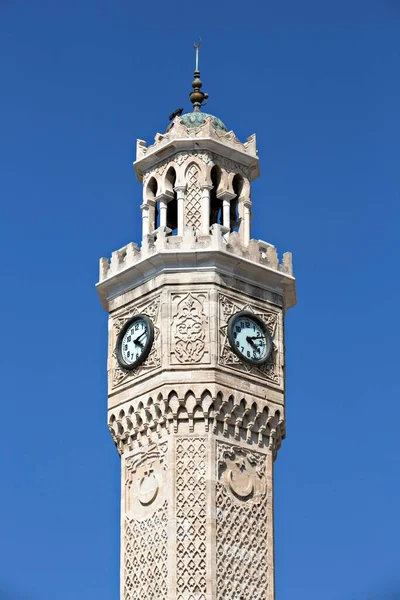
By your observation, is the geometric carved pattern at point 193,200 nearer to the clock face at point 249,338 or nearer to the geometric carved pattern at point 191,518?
the clock face at point 249,338

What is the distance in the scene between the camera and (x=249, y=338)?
45.6 meters

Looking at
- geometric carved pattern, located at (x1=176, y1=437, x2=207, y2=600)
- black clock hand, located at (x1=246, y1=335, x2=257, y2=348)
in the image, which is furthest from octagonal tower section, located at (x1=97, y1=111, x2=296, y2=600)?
black clock hand, located at (x1=246, y1=335, x2=257, y2=348)

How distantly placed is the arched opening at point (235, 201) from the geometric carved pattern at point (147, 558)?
24.8 feet

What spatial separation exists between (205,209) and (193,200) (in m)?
0.47

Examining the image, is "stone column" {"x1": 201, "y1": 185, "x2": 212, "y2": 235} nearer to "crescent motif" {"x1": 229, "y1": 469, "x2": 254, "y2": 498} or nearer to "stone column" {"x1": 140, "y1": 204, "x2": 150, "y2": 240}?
"stone column" {"x1": 140, "y1": 204, "x2": 150, "y2": 240}

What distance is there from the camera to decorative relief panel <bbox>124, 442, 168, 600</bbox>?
43438mm

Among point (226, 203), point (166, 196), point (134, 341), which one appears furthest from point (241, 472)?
point (166, 196)

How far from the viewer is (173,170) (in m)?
47.3

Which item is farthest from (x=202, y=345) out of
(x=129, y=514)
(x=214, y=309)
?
(x=129, y=514)

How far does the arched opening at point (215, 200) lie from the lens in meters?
47.3

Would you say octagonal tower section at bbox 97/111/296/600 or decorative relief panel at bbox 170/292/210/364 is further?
decorative relief panel at bbox 170/292/210/364

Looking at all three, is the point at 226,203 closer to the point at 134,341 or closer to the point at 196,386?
the point at 134,341

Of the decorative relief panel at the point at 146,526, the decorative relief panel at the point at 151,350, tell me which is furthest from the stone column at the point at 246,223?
the decorative relief panel at the point at 146,526

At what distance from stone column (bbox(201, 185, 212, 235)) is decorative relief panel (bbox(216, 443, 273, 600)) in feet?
16.6
